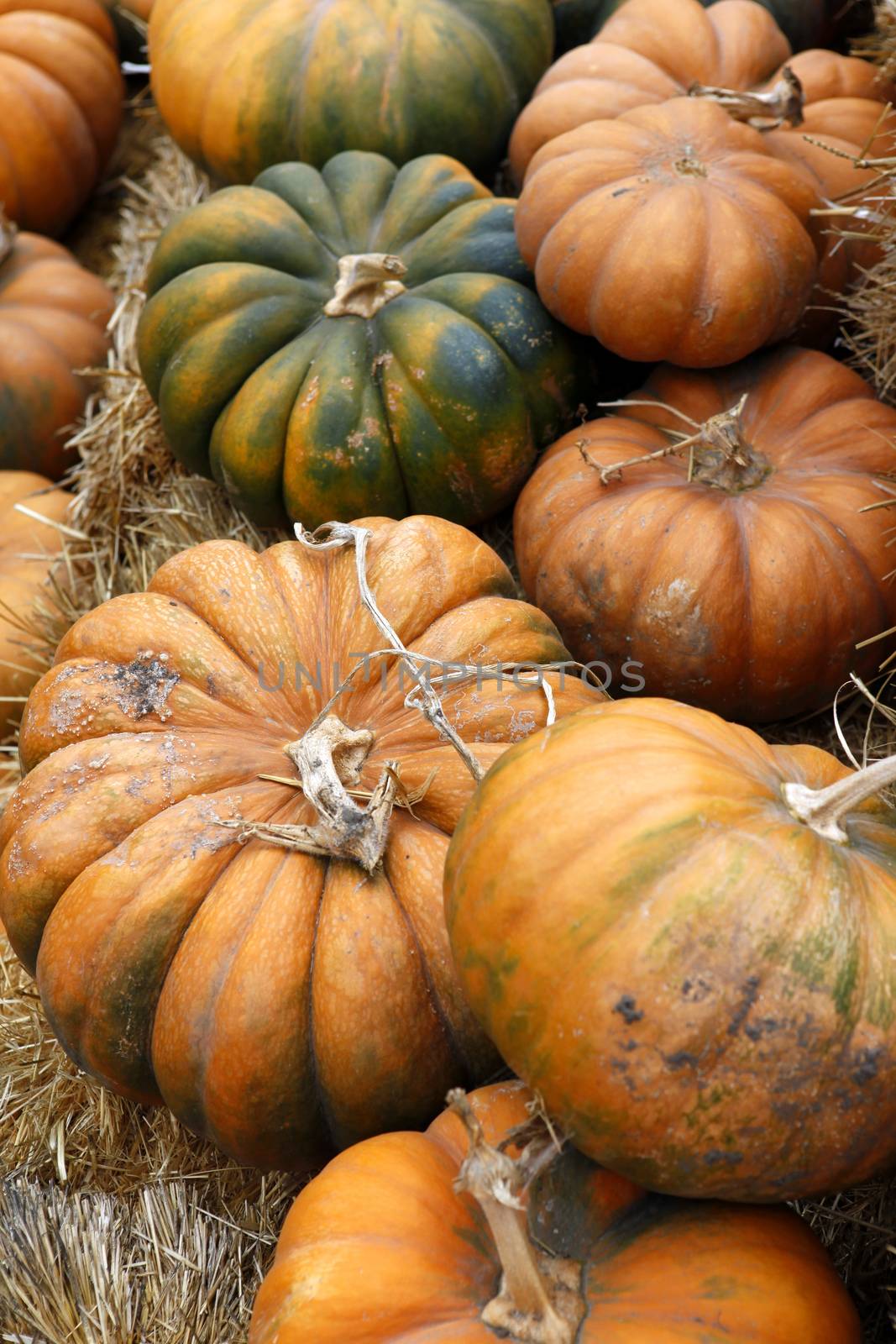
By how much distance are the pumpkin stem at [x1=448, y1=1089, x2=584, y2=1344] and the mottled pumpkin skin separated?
2827mm

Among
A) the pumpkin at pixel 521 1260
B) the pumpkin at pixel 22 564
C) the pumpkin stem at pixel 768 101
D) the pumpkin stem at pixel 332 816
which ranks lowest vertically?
the pumpkin at pixel 22 564

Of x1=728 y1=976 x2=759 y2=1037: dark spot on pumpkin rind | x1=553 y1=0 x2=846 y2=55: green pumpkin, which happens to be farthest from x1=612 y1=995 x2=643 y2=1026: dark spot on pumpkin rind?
x1=553 y1=0 x2=846 y2=55: green pumpkin

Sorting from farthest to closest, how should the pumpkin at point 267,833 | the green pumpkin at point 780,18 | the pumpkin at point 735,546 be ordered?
the green pumpkin at point 780,18 → the pumpkin at point 735,546 → the pumpkin at point 267,833

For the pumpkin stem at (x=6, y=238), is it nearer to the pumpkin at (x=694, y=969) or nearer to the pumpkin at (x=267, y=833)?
the pumpkin at (x=267, y=833)

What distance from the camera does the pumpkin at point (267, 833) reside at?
5.96 feet

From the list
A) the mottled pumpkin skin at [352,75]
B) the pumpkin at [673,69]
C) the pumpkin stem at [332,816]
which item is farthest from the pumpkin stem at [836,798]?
the mottled pumpkin skin at [352,75]

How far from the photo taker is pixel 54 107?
4.19 meters

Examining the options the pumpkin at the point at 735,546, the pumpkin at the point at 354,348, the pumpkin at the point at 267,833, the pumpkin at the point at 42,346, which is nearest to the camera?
the pumpkin at the point at 267,833

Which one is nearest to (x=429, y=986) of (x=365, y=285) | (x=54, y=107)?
(x=365, y=285)

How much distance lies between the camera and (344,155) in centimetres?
321

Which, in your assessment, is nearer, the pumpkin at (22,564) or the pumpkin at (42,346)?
the pumpkin at (22,564)

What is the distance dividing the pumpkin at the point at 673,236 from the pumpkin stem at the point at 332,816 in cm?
127

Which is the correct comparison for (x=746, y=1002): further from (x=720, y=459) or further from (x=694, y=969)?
(x=720, y=459)

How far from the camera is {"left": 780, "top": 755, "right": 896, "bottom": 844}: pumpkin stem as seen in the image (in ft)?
4.76
